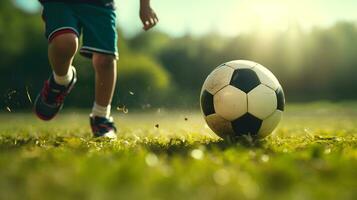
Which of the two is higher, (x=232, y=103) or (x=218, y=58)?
(x=232, y=103)

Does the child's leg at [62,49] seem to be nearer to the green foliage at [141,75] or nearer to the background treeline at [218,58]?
the background treeline at [218,58]

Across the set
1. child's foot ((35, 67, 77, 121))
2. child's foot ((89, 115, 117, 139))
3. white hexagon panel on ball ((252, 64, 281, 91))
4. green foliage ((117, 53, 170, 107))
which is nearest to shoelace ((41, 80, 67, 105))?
child's foot ((35, 67, 77, 121))

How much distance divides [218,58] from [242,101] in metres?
31.3

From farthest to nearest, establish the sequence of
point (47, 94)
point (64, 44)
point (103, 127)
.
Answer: point (103, 127) → point (47, 94) → point (64, 44)

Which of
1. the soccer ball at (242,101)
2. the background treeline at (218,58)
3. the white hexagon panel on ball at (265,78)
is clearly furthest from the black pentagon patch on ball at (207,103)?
the background treeline at (218,58)

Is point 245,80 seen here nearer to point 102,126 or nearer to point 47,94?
point 102,126

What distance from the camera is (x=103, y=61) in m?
4.70

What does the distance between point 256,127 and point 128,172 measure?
6.95 feet

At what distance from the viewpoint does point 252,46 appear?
33125mm

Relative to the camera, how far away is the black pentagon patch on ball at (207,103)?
3952 millimetres

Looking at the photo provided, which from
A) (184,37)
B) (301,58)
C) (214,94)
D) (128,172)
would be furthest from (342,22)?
(128,172)

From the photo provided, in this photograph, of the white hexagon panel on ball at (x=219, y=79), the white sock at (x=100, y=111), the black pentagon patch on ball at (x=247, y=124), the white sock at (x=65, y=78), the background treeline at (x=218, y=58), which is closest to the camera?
the black pentagon patch on ball at (x=247, y=124)

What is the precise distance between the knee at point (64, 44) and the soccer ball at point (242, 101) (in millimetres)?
1254

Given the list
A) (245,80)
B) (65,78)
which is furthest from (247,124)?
(65,78)
